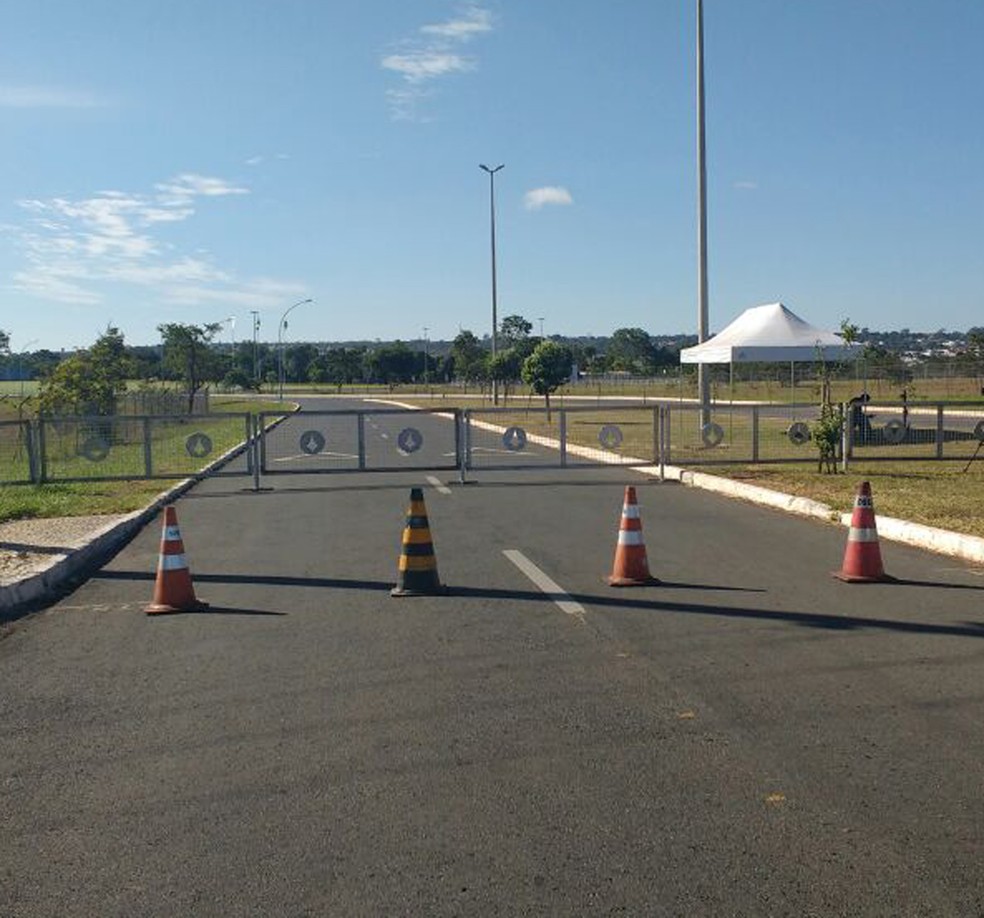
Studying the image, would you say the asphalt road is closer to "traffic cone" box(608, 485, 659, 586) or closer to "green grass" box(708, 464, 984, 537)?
"traffic cone" box(608, 485, 659, 586)

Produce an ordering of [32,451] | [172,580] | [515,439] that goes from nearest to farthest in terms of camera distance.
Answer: [172,580] < [32,451] < [515,439]

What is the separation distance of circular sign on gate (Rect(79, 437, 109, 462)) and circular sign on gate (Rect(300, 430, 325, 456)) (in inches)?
130

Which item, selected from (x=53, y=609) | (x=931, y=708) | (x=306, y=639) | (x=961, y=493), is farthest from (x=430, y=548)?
(x=961, y=493)

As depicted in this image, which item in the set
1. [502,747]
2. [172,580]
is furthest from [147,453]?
[502,747]

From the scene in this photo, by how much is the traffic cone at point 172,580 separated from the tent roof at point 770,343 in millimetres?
17266

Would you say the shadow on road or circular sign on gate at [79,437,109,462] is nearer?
the shadow on road

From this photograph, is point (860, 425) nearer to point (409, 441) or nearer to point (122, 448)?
point (409, 441)

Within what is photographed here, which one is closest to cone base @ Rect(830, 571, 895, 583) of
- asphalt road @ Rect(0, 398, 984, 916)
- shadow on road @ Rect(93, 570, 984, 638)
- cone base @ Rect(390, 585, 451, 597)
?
asphalt road @ Rect(0, 398, 984, 916)

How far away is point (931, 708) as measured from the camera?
6.27 metres

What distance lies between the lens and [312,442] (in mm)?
20875

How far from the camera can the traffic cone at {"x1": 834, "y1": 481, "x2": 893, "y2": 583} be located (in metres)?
10.2

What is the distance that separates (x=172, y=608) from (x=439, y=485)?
10944 mm

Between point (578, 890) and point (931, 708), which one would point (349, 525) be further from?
point (578, 890)

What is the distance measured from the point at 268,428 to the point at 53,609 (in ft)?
36.7
